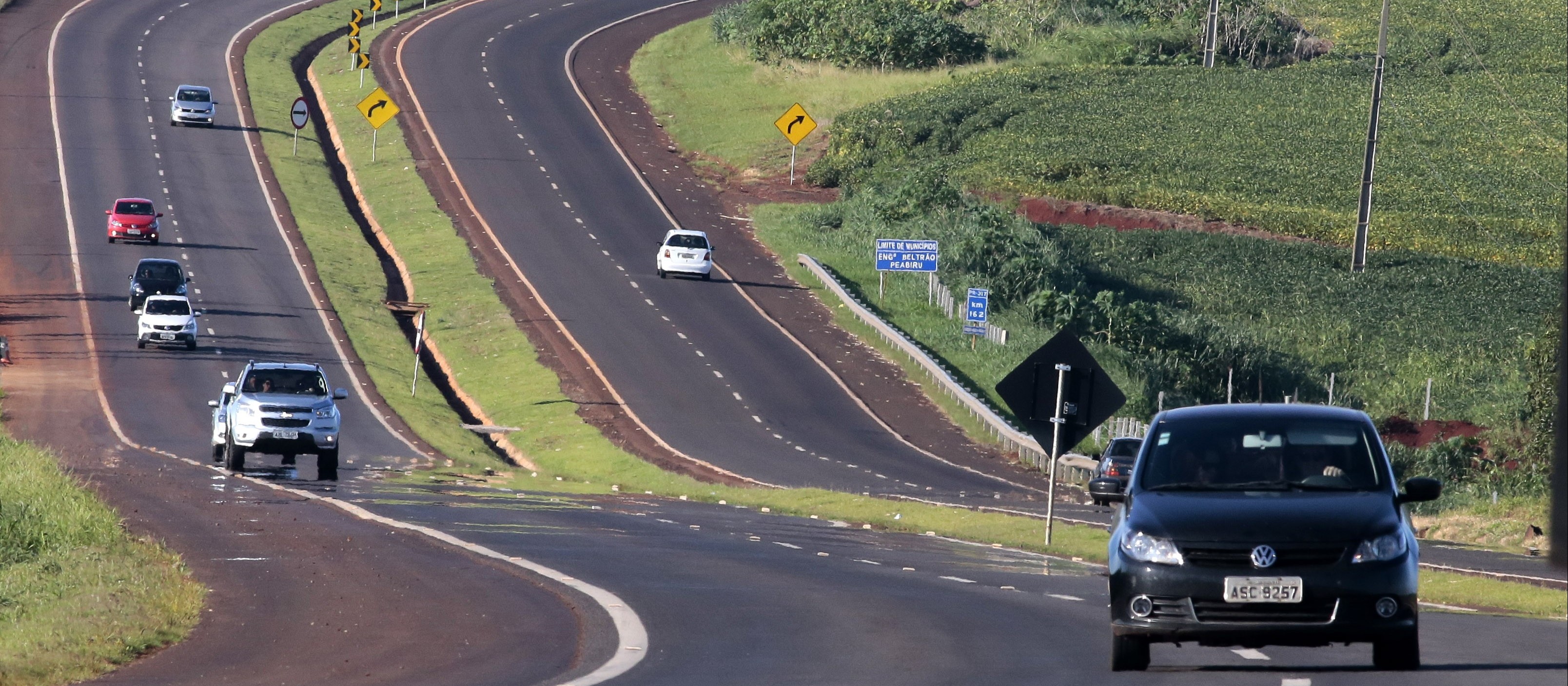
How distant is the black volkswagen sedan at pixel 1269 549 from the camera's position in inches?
454

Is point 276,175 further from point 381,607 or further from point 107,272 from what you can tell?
point 381,607

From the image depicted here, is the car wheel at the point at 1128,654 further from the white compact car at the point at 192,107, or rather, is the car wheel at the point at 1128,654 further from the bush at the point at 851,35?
the bush at the point at 851,35

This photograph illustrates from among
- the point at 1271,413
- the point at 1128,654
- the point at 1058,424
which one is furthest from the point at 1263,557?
the point at 1058,424

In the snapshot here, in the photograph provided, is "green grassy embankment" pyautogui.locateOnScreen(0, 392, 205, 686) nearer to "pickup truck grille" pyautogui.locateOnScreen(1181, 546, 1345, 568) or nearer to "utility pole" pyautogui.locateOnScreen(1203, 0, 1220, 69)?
"pickup truck grille" pyautogui.locateOnScreen(1181, 546, 1345, 568)

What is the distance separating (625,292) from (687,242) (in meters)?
3.05

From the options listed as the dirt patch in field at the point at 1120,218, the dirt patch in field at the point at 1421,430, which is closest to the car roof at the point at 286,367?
the dirt patch in field at the point at 1421,430

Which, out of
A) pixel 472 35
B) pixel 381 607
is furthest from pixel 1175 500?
pixel 472 35

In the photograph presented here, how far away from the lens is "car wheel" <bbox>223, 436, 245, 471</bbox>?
30.0m

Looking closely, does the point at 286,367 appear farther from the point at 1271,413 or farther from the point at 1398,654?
the point at 1398,654

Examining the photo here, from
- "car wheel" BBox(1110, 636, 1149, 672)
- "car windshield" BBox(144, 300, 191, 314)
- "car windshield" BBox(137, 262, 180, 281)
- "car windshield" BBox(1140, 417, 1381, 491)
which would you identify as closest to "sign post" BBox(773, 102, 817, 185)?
"car windshield" BBox(137, 262, 180, 281)

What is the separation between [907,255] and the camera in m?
52.4

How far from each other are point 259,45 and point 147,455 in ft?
220

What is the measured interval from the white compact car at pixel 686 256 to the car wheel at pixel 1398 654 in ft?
155

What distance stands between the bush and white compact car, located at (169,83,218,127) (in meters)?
29.6
